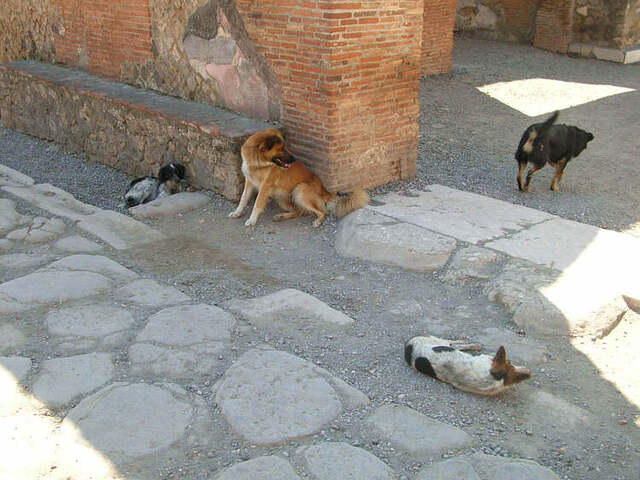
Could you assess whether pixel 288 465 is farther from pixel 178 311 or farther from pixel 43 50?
pixel 43 50

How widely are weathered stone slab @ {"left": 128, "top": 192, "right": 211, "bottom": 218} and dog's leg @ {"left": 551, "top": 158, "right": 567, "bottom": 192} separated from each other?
154 inches

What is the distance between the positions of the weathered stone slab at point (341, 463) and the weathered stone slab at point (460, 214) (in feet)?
9.07

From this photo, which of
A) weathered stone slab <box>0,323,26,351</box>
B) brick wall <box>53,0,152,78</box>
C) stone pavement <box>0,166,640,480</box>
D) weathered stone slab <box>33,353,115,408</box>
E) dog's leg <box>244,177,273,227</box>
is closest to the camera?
stone pavement <box>0,166,640,480</box>

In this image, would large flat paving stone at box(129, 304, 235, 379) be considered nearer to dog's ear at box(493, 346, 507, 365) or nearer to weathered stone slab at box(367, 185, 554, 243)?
dog's ear at box(493, 346, 507, 365)

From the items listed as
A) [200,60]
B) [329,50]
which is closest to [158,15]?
[200,60]

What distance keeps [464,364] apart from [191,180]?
4.36 meters

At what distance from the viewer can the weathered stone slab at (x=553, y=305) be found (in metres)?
4.43

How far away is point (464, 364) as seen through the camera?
3.73 m

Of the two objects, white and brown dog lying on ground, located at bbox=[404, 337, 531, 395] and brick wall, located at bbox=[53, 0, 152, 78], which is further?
brick wall, located at bbox=[53, 0, 152, 78]

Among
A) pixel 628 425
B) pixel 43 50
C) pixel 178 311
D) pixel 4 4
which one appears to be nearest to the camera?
pixel 628 425

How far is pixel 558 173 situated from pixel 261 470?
567 centimetres

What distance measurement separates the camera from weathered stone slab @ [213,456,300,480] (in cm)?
297

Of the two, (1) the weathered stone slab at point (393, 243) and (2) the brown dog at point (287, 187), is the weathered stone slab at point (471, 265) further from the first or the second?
(2) the brown dog at point (287, 187)

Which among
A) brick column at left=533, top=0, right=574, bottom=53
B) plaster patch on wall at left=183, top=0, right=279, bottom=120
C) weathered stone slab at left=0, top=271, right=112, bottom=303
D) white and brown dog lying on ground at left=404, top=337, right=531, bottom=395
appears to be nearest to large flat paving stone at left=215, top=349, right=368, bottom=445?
white and brown dog lying on ground at left=404, top=337, right=531, bottom=395
